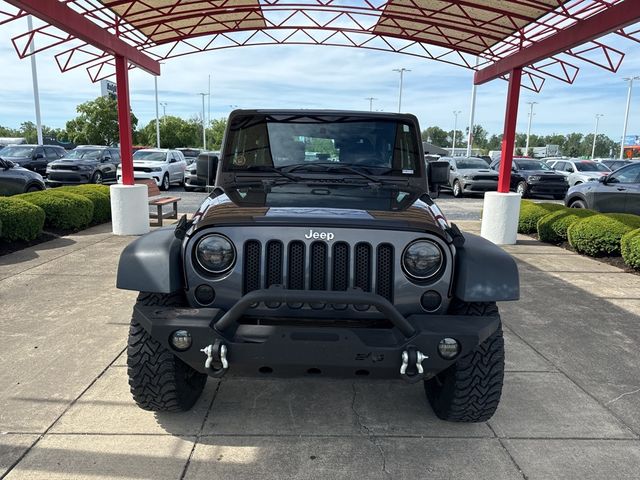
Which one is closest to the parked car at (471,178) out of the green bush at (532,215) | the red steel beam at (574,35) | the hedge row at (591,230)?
the green bush at (532,215)

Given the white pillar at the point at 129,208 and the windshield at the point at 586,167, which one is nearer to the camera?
the white pillar at the point at 129,208

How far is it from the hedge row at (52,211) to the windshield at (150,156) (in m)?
7.48

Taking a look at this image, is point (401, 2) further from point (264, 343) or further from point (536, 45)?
point (264, 343)

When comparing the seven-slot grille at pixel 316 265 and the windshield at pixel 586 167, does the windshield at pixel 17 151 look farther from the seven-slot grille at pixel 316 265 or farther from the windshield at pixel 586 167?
the windshield at pixel 586 167

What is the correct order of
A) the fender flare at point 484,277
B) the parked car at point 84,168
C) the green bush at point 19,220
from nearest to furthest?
1. the fender flare at point 484,277
2. the green bush at point 19,220
3. the parked car at point 84,168

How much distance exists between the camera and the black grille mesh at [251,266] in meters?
2.74

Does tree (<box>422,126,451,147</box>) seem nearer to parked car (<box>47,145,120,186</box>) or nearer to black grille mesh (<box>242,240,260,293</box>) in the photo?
parked car (<box>47,145,120,186</box>)

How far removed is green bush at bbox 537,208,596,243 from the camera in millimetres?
9172

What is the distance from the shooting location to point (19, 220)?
795 centimetres

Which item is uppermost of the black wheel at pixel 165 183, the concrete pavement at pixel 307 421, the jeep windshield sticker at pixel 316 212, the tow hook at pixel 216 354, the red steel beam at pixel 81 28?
the red steel beam at pixel 81 28

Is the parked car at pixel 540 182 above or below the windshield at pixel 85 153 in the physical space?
below

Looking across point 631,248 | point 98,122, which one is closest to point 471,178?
point 631,248

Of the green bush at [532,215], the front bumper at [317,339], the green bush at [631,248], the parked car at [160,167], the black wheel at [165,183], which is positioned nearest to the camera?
the front bumper at [317,339]

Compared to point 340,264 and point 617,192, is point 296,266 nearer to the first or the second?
point 340,264
